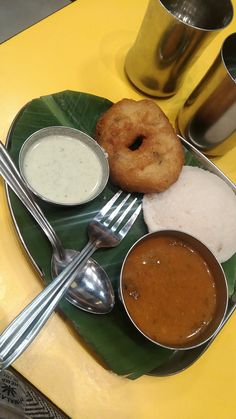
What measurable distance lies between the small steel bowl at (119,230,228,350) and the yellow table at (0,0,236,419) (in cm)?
13

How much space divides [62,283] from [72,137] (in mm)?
477

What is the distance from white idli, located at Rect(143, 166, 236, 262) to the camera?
4.08 feet

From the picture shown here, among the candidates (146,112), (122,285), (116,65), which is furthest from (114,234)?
(116,65)

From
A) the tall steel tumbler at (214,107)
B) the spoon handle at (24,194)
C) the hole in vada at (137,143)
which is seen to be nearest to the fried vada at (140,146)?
the hole in vada at (137,143)

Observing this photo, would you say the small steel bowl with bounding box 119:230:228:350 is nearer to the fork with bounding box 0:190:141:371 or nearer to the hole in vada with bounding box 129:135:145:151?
the fork with bounding box 0:190:141:371

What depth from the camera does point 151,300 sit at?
1.08m

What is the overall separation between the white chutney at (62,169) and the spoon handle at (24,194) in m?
0.04

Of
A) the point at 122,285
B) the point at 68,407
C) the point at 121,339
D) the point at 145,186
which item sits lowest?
the point at 68,407

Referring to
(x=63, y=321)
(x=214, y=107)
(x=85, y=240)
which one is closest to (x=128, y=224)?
(x=85, y=240)

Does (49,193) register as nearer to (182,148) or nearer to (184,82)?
(182,148)

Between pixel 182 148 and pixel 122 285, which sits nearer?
pixel 122 285

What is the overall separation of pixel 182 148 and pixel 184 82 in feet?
1.38

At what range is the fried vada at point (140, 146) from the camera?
1230 mm

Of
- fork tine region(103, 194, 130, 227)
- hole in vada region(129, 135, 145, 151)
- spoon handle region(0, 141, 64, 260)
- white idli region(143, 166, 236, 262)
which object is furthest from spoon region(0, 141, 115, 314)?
hole in vada region(129, 135, 145, 151)
